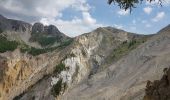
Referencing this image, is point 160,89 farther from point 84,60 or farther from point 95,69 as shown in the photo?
point 84,60

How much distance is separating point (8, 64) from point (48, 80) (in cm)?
4546

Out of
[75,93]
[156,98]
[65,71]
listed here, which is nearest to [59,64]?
[65,71]

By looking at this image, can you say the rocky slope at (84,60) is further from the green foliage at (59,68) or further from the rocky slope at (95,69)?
the green foliage at (59,68)

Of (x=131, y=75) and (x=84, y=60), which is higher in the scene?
(x=131, y=75)

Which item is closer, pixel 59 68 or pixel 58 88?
pixel 58 88

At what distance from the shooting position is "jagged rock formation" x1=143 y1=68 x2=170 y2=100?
108ft

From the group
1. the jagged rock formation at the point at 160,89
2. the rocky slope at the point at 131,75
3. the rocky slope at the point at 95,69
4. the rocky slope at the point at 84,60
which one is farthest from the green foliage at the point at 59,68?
the jagged rock formation at the point at 160,89

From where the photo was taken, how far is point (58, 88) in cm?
11788

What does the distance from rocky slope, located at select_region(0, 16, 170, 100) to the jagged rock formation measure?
26.8 m

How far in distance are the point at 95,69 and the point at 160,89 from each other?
94.1m

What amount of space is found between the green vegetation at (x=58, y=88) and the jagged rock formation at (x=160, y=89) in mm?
81118

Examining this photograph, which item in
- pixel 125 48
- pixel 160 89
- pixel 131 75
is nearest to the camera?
pixel 160 89

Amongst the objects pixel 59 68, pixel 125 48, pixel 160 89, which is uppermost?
pixel 160 89

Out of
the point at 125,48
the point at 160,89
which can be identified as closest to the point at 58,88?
the point at 125,48
